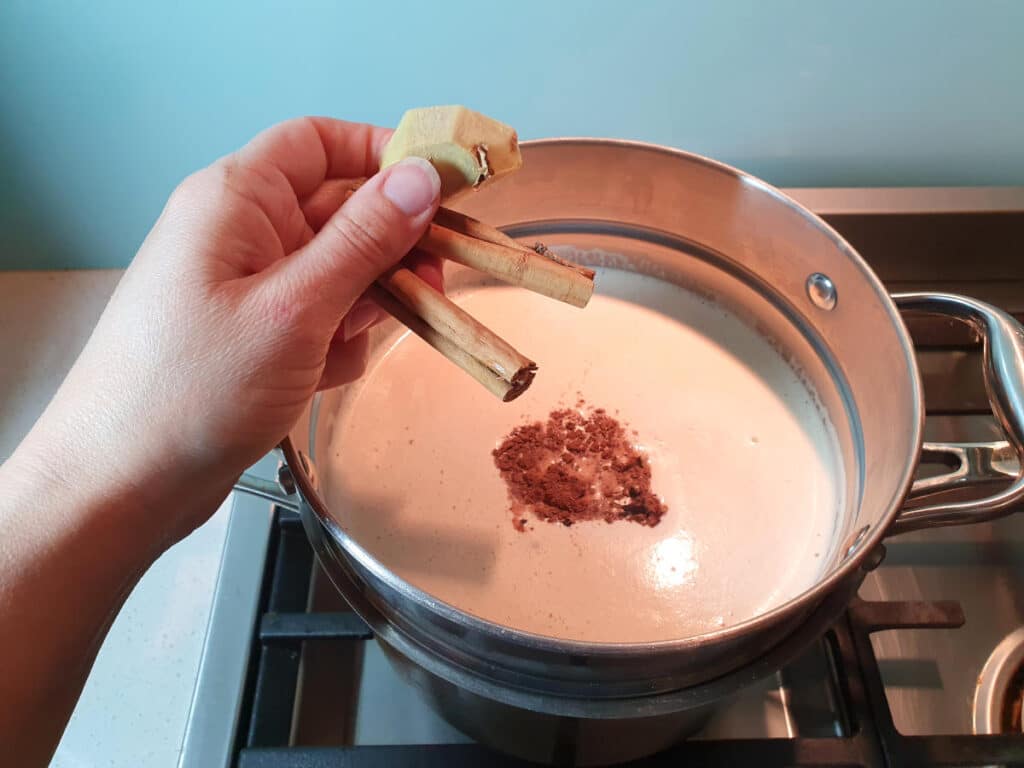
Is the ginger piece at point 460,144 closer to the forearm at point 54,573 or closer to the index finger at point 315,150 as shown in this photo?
the index finger at point 315,150

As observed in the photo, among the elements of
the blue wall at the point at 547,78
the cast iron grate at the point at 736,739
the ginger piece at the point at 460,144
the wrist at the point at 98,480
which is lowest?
the cast iron grate at the point at 736,739

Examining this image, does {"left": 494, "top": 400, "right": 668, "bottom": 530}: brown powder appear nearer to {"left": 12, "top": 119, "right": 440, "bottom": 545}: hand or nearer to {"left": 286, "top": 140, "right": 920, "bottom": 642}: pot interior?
{"left": 286, "top": 140, "right": 920, "bottom": 642}: pot interior

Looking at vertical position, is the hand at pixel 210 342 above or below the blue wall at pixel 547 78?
below

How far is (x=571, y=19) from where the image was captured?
0.55 meters

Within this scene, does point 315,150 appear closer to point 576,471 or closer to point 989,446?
point 576,471

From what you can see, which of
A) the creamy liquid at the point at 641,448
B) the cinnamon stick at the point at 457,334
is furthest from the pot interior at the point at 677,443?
the cinnamon stick at the point at 457,334

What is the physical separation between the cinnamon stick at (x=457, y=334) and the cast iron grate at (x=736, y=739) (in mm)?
199

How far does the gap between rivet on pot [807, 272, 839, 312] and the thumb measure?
11.8 inches

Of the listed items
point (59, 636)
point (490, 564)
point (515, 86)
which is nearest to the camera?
point (59, 636)

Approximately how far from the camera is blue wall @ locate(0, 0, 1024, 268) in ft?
1.81

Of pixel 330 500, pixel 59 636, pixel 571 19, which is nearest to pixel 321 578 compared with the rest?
pixel 330 500

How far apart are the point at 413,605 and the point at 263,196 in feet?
0.78

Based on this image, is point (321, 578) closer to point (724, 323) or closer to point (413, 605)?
point (413, 605)

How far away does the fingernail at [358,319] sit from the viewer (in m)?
0.46
